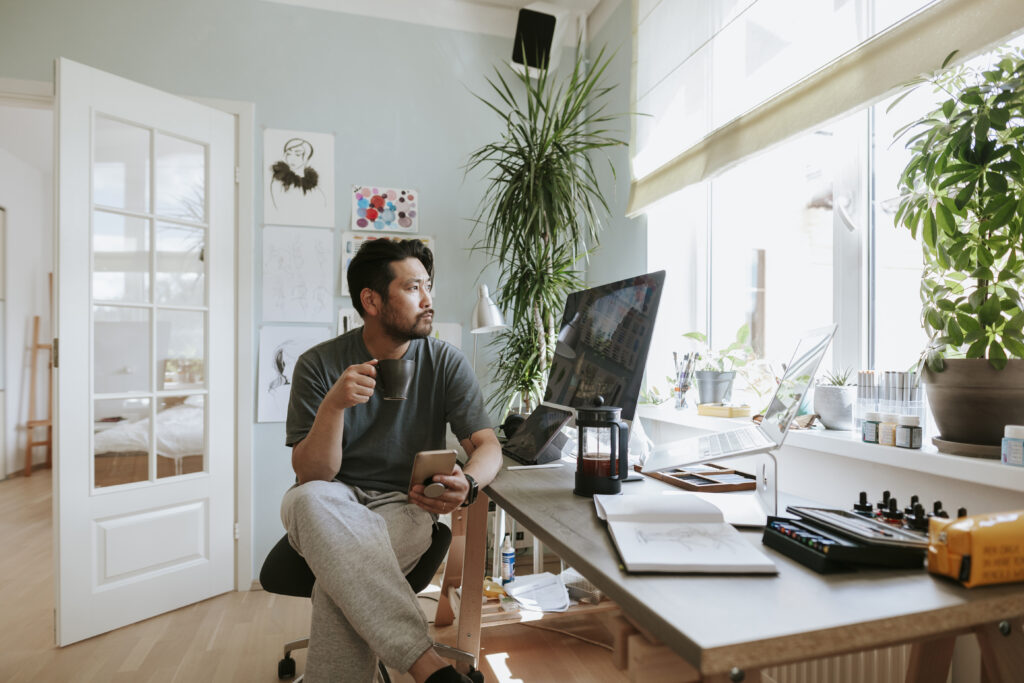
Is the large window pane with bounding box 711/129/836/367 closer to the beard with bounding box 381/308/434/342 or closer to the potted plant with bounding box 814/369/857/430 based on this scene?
the potted plant with bounding box 814/369/857/430

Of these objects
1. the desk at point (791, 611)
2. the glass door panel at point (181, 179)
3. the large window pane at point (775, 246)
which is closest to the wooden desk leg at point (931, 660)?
the desk at point (791, 611)

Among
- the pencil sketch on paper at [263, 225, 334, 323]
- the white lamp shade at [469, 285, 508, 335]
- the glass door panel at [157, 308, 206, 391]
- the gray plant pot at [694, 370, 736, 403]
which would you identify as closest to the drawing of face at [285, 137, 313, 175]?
the pencil sketch on paper at [263, 225, 334, 323]

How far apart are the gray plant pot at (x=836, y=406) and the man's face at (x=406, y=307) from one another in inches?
45.5

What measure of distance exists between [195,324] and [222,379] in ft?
0.91

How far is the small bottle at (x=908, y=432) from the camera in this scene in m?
1.38

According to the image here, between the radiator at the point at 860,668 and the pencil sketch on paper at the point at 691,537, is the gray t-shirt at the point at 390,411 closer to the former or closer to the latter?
the pencil sketch on paper at the point at 691,537

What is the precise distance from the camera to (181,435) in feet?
8.93

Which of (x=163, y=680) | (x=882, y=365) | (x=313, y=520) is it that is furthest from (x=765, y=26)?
(x=163, y=680)

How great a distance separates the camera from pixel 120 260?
8.39 feet

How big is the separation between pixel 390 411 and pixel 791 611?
4.28 ft

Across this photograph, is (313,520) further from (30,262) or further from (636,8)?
(30,262)

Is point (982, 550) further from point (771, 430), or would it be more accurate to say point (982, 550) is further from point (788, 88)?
Result: point (788, 88)

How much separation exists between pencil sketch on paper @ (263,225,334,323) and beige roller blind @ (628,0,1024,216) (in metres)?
1.51

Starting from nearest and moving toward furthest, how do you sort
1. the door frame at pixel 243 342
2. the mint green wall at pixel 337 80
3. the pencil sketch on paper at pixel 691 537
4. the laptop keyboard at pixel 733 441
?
the pencil sketch on paper at pixel 691 537, the laptop keyboard at pixel 733 441, the mint green wall at pixel 337 80, the door frame at pixel 243 342
